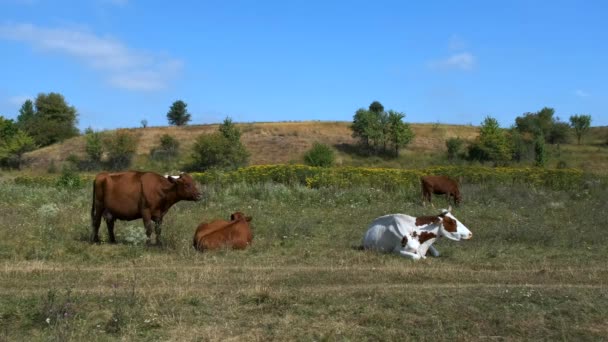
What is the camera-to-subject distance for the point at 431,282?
10.9m

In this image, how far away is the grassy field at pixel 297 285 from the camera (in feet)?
26.1

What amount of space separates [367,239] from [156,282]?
6009 mm

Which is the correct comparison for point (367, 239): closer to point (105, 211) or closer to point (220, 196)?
point (105, 211)

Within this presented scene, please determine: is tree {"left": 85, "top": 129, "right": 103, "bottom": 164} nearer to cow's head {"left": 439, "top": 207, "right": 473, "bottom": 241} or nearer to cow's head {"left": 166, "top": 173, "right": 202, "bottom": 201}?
cow's head {"left": 166, "top": 173, "right": 202, "bottom": 201}

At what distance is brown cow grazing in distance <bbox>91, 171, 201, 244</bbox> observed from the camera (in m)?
15.6

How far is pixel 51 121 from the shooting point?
10019 centimetres

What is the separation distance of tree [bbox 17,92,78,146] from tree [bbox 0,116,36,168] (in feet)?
35.7

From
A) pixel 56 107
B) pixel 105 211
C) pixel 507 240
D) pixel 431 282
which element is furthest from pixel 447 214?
pixel 56 107

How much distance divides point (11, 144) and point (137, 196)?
6952 cm

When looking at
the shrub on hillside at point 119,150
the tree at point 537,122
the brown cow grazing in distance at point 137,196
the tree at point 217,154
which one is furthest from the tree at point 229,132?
the brown cow grazing in distance at point 137,196

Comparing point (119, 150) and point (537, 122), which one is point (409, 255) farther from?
point (537, 122)

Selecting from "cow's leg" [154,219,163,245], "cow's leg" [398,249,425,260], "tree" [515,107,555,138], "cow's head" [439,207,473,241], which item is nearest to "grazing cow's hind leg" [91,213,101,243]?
"cow's leg" [154,219,163,245]

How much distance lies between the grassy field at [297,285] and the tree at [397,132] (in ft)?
199

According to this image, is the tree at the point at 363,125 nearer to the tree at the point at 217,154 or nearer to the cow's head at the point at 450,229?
the tree at the point at 217,154
